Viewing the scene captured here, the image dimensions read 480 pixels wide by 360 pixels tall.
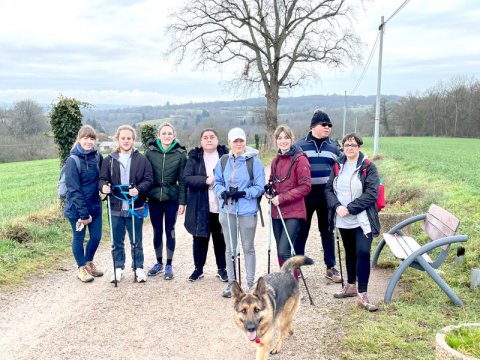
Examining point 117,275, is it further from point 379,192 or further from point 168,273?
point 379,192

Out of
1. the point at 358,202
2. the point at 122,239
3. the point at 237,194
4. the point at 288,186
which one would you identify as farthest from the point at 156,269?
the point at 358,202

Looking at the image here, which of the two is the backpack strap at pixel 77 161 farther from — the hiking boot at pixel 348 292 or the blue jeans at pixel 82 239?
the hiking boot at pixel 348 292

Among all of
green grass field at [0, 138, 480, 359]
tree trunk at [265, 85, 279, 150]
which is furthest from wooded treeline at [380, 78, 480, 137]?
green grass field at [0, 138, 480, 359]

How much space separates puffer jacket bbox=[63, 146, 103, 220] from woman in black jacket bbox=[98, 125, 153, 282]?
21cm

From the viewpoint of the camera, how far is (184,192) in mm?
6406

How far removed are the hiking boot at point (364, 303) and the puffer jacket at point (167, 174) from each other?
2.78 metres

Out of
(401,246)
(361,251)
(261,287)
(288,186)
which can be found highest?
(288,186)

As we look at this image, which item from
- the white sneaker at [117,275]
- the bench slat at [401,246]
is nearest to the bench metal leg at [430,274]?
the bench slat at [401,246]

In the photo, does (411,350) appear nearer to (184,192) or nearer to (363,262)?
(363,262)

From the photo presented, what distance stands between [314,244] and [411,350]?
4.57m

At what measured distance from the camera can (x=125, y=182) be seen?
6.30 meters

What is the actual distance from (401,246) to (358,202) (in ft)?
3.98

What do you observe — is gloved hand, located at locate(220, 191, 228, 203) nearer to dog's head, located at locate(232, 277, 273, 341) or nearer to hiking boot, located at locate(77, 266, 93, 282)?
dog's head, located at locate(232, 277, 273, 341)

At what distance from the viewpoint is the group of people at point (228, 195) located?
5391 millimetres
